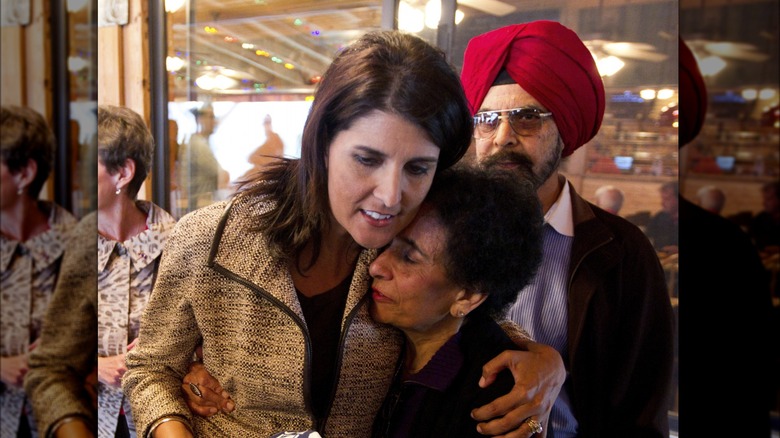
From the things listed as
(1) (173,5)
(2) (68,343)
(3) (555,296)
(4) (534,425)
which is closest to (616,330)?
(3) (555,296)

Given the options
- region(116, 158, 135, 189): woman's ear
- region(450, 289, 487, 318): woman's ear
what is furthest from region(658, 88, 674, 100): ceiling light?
region(116, 158, 135, 189): woman's ear

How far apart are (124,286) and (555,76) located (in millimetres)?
→ 1036

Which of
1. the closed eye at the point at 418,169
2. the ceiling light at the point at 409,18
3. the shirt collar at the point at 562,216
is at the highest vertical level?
the ceiling light at the point at 409,18

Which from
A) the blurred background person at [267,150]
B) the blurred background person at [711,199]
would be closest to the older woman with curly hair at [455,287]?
the blurred background person at [267,150]

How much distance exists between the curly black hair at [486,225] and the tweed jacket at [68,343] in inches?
23.7

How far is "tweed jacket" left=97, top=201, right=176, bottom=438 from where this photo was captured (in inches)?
59.5

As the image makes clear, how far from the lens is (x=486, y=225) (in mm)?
1280

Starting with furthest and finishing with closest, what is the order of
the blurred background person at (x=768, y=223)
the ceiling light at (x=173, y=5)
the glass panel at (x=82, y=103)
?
the ceiling light at (x=173, y=5)
the glass panel at (x=82, y=103)
the blurred background person at (x=768, y=223)

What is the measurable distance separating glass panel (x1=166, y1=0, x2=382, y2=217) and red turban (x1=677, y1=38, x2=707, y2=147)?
2.11ft

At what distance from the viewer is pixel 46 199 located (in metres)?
0.91

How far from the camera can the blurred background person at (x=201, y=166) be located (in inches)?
59.2

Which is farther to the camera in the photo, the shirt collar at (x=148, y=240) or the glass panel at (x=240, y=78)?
the shirt collar at (x=148, y=240)

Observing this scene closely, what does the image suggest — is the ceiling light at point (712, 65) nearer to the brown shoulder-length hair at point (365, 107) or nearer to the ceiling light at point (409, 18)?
the brown shoulder-length hair at point (365, 107)

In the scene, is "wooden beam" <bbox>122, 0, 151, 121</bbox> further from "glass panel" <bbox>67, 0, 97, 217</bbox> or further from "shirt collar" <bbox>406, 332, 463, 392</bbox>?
"shirt collar" <bbox>406, 332, 463, 392</bbox>
